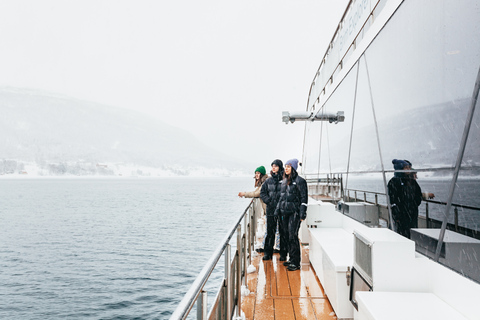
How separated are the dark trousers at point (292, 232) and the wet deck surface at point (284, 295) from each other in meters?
0.20

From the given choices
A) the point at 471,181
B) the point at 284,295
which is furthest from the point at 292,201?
the point at 471,181

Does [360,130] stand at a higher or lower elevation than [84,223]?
higher

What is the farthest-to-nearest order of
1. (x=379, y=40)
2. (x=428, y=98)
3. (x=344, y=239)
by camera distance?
A: (x=344, y=239)
(x=379, y=40)
(x=428, y=98)

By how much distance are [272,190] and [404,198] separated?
1998mm

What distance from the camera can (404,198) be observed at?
2908 mm

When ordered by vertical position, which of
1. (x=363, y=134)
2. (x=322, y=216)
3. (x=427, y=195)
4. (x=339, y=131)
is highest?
(x=339, y=131)

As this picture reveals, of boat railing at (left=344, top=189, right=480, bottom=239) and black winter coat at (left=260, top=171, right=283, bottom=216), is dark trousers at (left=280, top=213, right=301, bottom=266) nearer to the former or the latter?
black winter coat at (left=260, top=171, right=283, bottom=216)

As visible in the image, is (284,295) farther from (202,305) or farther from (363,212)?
(202,305)

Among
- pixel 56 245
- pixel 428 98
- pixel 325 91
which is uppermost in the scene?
pixel 325 91

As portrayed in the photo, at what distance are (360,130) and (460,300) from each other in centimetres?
279

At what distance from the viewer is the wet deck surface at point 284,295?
3143 millimetres

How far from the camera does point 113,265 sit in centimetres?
1548

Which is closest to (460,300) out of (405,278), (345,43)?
(405,278)

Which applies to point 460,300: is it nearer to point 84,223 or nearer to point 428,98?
point 428,98
